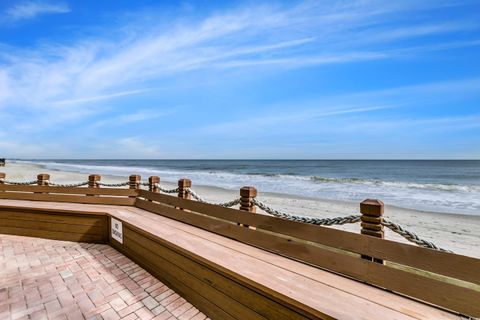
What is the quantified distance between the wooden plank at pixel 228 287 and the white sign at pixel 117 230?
3.41 feet

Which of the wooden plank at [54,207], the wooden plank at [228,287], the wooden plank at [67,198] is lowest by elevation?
the wooden plank at [228,287]

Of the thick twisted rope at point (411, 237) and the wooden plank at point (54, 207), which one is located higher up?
the thick twisted rope at point (411, 237)

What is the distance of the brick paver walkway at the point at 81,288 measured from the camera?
282cm

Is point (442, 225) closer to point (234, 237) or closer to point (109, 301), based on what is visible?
point (234, 237)

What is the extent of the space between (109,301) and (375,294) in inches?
112

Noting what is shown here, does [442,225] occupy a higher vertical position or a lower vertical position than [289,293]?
lower

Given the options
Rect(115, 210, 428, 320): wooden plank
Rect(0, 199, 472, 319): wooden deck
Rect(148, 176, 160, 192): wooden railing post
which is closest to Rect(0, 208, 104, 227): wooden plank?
Rect(0, 199, 472, 319): wooden deck

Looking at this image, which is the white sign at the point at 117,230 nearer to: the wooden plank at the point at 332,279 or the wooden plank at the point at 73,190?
the wooden plank at the point at 73,190

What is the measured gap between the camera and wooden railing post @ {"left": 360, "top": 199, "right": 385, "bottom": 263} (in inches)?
89.6

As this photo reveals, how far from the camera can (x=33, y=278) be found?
11.6 ft

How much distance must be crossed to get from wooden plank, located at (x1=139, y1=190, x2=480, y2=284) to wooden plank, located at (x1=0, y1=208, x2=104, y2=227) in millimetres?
3135

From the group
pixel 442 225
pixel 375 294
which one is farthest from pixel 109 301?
pixel 442 225

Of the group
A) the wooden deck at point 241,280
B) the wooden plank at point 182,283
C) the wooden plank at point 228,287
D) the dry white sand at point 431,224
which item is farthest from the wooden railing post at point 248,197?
the dry white sand at point 431,224

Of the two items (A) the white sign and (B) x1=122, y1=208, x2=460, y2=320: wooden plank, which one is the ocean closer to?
Result: (B) x1=122, y1=208, x2=460, y2=320: wooden plank
